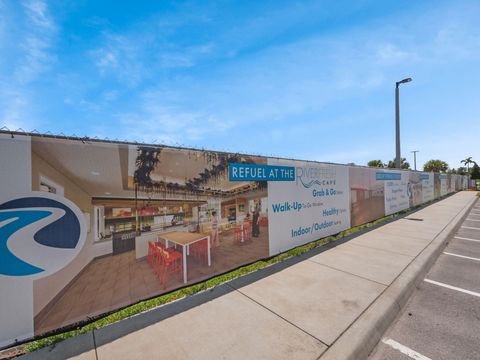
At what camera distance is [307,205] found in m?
6.27

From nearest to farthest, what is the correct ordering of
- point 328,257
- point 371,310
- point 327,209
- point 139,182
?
point 371,310 < point 139,182 < point 328,257 < point 327,209

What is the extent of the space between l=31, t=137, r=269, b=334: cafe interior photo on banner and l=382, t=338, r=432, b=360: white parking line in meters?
2.82

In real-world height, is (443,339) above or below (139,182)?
below

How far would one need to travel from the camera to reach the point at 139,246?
3547 mm

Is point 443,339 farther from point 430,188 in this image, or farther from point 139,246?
point 430,188

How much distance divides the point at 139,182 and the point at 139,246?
1.03 metres

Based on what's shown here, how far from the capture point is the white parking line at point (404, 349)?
7.95 ft

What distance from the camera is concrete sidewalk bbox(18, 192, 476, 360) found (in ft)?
8.05

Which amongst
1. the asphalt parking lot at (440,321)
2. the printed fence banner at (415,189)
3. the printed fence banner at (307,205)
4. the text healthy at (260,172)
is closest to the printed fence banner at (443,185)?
the printed fence banner at (415,189)

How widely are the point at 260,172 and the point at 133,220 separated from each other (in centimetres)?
281

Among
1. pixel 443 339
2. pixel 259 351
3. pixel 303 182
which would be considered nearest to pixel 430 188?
pixel 303 182

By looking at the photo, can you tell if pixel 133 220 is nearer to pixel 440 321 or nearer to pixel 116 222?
pixel 116 222

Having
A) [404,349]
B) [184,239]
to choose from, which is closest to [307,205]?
[184,239]

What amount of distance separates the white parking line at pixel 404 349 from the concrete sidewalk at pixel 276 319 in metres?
0.12
